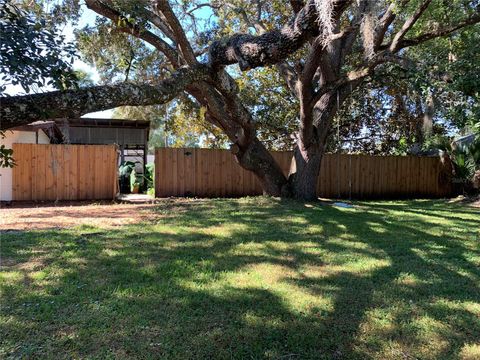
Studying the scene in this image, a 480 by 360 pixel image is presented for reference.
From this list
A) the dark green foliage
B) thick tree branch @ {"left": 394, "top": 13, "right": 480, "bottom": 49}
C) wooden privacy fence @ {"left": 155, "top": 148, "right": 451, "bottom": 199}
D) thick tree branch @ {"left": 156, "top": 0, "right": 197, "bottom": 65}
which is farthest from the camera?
wooden privacy fence @ {"left": 155, "top": 148, "right": 451, "bottom": 199}

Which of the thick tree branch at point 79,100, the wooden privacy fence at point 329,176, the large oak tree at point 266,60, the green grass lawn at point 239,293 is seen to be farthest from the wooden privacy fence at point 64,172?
the thick tree branch at point 79,100

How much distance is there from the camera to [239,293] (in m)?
3.93

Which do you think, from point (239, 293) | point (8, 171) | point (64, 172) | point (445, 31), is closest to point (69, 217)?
point (64, 172)

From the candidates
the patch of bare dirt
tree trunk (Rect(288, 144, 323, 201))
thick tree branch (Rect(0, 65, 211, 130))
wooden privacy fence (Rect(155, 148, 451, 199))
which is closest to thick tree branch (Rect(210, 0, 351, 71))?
thick tree branch (Rect(0, 65, 211, 130))

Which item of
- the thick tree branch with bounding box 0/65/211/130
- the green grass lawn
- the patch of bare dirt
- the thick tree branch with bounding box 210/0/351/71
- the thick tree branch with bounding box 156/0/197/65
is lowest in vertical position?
the green grass lawn

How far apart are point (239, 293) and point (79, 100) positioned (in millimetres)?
2339

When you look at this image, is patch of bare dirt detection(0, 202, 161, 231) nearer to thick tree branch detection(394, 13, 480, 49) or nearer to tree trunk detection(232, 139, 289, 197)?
tree trunk detection(232, 139, 289, 197)

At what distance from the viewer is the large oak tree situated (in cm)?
423

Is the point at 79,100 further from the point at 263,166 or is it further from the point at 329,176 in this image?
the point at 329,176

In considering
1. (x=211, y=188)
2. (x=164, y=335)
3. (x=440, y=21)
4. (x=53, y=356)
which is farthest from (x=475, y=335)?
(x=211, y=188)

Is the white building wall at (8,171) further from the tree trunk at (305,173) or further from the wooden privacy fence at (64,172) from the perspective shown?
the tree trunk at (305,173)

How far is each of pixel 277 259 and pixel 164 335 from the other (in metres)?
2.30

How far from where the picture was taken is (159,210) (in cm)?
891

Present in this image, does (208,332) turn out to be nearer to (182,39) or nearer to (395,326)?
(395,326)
